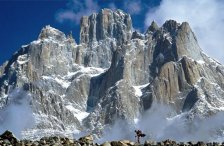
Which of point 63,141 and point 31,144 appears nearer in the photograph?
point 31,144

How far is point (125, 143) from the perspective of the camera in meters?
26.4

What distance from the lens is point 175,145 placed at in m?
26.4

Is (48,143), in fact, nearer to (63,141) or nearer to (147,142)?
(63,141)

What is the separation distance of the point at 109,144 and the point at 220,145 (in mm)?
5052

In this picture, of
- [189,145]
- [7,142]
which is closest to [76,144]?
[7,142]

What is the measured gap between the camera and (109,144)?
24.9m

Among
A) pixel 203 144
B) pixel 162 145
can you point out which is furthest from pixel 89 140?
pixel 203 144

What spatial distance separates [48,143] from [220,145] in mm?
7553

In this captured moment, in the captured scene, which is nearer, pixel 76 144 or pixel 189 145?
pixel 76 144

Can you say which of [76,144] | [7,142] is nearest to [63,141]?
[76,144]

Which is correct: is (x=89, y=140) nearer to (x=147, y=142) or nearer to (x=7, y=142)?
(x=147, y=142)

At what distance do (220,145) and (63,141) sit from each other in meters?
6.95

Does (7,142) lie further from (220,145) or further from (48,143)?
(220,145)

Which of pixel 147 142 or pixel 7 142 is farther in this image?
pixel 147 142
